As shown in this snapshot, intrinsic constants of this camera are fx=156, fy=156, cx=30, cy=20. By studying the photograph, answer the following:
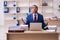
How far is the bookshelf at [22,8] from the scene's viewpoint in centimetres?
738

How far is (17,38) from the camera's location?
10.0ft

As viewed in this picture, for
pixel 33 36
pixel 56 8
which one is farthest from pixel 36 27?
pixel 56 8

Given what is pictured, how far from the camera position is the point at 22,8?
7.48 meters

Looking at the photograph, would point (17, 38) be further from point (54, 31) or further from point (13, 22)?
point (13, 22)

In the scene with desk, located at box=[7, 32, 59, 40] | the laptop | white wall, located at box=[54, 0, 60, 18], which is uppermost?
white wall, located at box=[54, 0, 60, 18]

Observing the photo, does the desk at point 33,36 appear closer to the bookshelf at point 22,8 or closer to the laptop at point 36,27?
the laptop at point 36,27

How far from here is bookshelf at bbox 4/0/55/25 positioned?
7.38 metres

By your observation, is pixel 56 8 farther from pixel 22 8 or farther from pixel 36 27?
pixel 36 27

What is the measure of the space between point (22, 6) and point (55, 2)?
157 centimetres

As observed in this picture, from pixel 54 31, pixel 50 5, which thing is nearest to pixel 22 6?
pixel 50 5

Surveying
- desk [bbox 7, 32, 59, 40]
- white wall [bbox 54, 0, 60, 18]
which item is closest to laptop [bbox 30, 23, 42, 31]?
desk [bbox 7, 32, 59, 40]

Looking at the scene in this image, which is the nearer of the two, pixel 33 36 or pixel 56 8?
pixel 33 36

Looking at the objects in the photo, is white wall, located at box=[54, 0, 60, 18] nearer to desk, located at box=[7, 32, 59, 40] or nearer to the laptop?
the laptop

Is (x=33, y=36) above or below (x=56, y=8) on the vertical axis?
below
